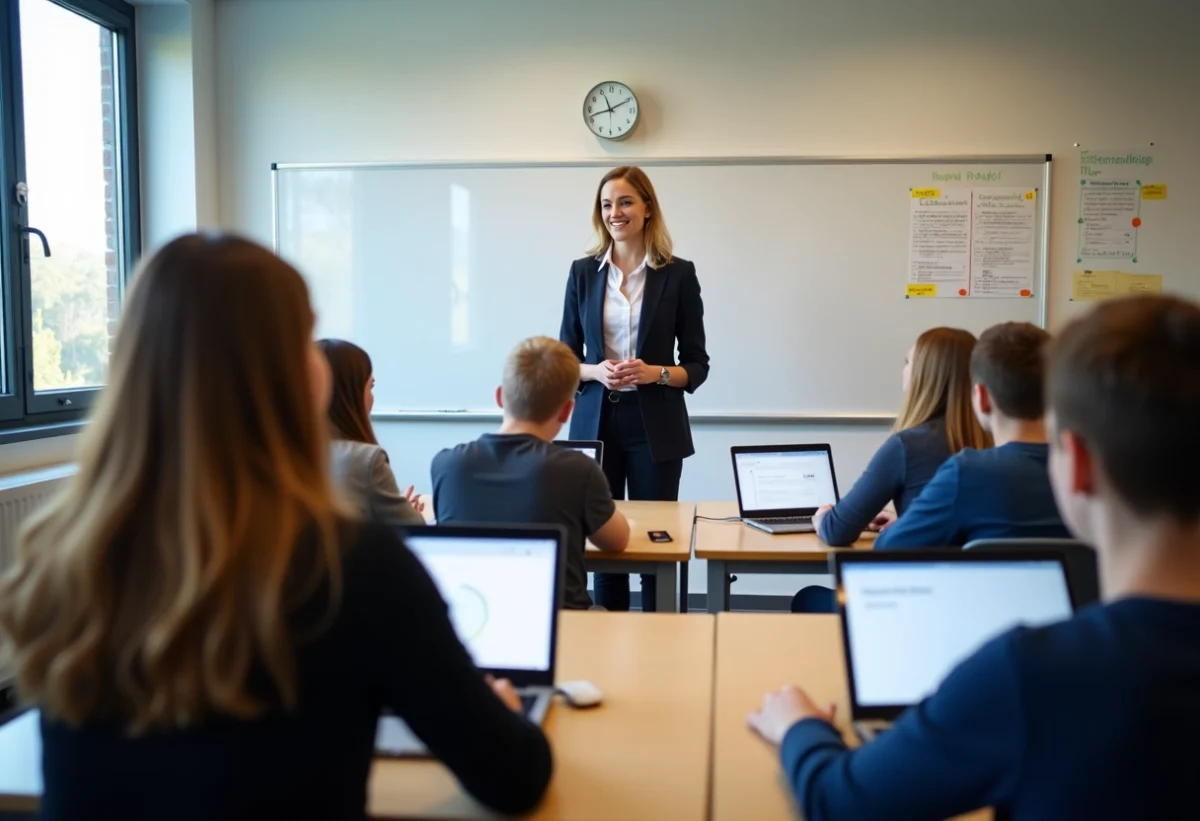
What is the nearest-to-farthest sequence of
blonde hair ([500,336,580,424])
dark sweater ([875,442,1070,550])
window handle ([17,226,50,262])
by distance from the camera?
dark sweater ([875,442,1070,550]) < blonde hair ([500,336,580,424]) < window handle ([17,226,50,262])

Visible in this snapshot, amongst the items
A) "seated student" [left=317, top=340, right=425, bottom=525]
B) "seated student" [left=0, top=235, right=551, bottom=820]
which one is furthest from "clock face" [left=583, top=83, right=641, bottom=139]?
"seated student" [left=0, top=235, right=551, bottom=820]

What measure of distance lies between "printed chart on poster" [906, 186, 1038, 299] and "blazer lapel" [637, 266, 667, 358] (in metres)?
1.37

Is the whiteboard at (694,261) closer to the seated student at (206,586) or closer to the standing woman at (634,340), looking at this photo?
the standing woman at (634,340)

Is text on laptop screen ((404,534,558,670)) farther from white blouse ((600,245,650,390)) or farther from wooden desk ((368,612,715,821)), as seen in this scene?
white blouse ((600,245,650,390))

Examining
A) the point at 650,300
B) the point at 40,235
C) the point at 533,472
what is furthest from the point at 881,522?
the point at 40,235

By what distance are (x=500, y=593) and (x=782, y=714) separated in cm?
45

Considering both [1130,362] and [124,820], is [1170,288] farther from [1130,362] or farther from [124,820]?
[124,820]

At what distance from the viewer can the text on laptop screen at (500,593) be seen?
57.9 inches

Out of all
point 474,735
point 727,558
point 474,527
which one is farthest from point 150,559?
point 727,558

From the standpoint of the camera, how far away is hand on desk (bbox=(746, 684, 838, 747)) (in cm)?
132

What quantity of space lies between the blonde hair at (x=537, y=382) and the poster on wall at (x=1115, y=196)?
2.96m

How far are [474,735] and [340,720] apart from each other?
156 millimetres

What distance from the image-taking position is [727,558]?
260cm

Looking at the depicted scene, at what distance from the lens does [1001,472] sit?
1878 mm
